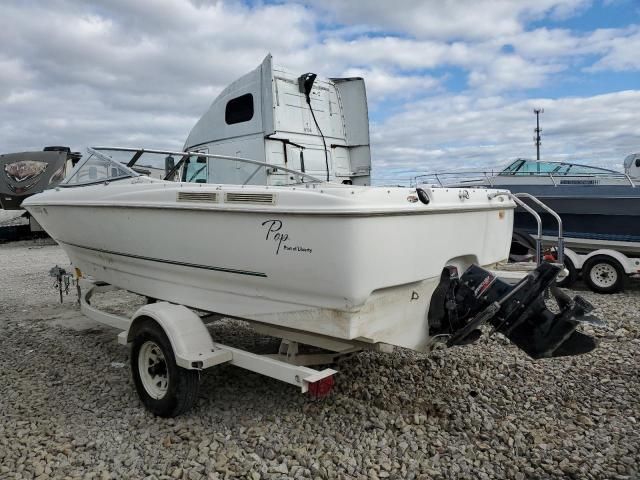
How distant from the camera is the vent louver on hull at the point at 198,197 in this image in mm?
3143

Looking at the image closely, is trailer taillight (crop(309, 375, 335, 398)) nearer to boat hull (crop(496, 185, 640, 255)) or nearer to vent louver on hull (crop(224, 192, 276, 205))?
vent louver on hull (crop(224, 192, 276, 205))

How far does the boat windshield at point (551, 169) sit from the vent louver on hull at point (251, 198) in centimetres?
765

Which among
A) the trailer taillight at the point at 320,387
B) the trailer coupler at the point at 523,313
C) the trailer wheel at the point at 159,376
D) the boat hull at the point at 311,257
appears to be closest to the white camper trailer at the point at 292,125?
the boat hull at the point at 311,257

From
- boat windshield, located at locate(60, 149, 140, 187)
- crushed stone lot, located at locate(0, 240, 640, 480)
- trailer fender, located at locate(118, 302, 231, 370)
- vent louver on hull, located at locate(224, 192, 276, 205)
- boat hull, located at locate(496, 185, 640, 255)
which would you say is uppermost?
boat windshield, located at locate(60, 149, 140, 187)

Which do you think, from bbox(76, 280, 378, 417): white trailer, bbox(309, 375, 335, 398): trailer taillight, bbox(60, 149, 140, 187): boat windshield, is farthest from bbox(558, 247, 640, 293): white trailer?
bbox(60, 149, 140, 187): boat windshield

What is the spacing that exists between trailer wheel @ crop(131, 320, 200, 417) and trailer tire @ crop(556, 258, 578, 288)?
577 centimetres

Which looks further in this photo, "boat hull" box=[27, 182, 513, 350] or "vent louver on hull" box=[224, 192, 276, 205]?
"vent louver on hull" box=[224, 192, 276, 205]

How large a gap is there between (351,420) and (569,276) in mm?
5192

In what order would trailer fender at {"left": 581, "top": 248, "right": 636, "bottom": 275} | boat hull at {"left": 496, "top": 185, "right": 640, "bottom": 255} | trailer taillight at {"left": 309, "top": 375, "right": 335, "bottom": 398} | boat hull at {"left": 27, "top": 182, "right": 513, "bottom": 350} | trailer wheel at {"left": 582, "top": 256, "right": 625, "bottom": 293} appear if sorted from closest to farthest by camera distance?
boat hull at {"left": 27, "top": 182, "right": 513, "bottom": 350}, trailer taillight at {"left": 309, "top": 375, "right": 335, "bottom": 398}, trailer fender at {"left": 581, "top": 248, "right": 636, "bottom": 275}, trailer wheel at {"left": 582, "top": 256, "right": 625, "bottom": 293}, boat hull at {"left": 496, "top": 185, "right": 640, "bottom": 255}

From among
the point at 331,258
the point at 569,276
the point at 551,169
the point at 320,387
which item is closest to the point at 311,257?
the point at 331,258

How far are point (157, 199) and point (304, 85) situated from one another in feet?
15.5

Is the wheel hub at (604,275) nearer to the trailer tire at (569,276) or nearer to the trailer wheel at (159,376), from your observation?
the trailer tire at (569,276)

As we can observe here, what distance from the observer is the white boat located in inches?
104

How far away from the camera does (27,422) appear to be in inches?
127
